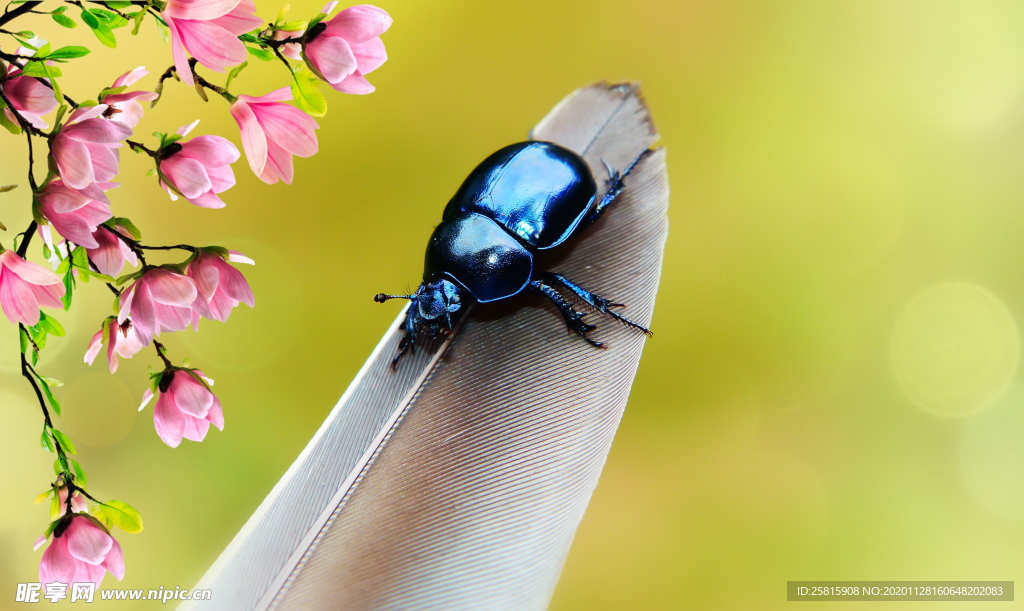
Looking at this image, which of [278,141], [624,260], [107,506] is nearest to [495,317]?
[624,260]

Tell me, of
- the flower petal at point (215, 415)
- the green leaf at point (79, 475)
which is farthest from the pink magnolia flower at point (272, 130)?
the green leaf at point (79, 475)

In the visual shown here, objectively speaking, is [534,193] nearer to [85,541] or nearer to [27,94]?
[27,94]

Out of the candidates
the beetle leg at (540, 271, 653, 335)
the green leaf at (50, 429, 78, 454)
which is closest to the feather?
the beetle leg at (540, 271, 653, 335)

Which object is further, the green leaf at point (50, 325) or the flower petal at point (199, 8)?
the green leaf at point (50, 325)

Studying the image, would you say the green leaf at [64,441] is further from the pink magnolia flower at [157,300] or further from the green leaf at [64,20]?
the green leaf at [64,20]

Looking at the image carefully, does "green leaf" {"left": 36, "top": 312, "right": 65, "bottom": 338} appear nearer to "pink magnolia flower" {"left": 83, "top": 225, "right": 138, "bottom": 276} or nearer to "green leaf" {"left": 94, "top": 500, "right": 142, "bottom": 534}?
"pink magnolia flower" {"left": 83, "top": 225, "right": 138, "bottom": 276}

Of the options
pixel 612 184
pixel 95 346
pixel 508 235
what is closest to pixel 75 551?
pixel 95 346

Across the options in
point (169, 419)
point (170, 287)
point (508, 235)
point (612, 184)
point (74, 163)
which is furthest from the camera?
point (612, 184)
